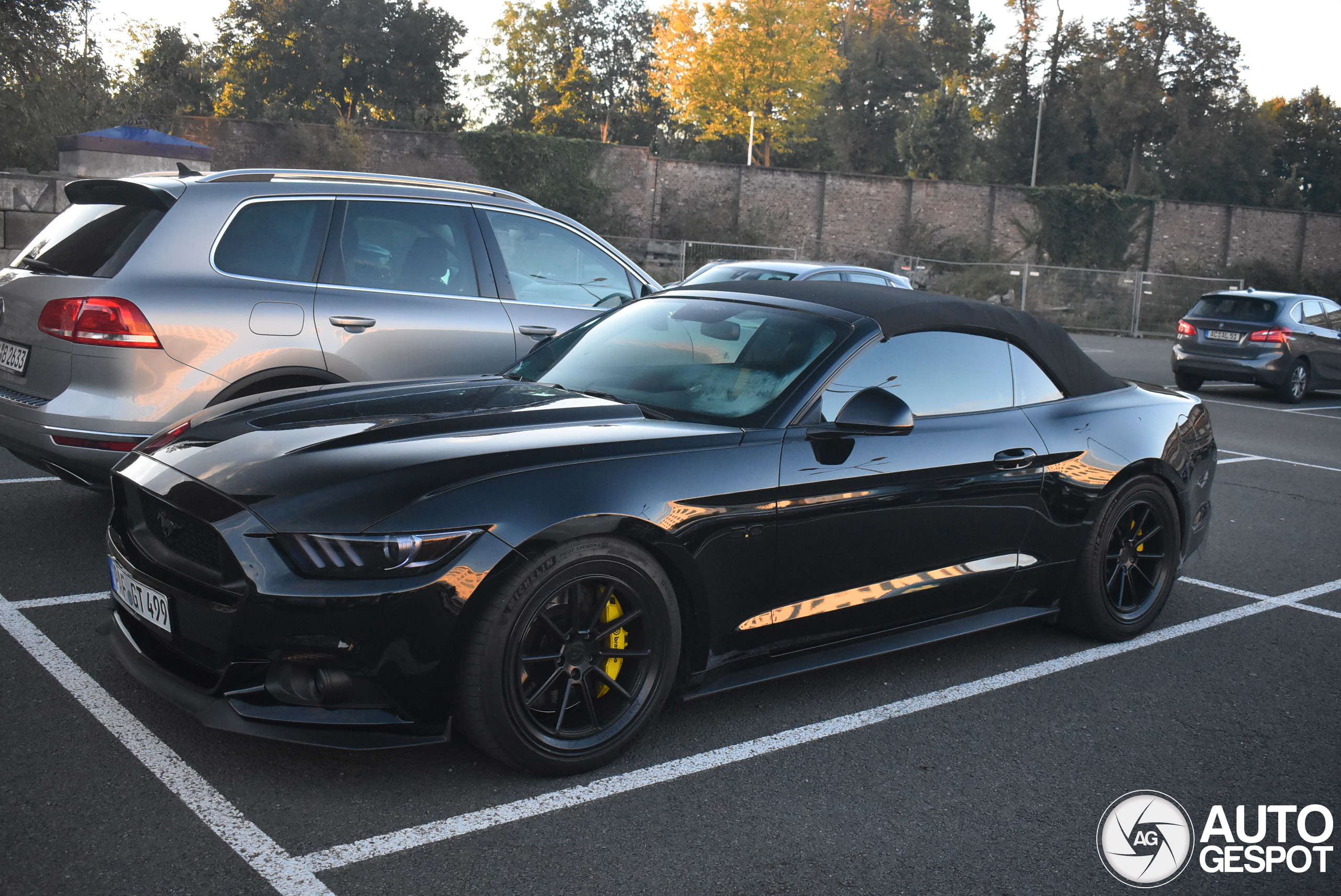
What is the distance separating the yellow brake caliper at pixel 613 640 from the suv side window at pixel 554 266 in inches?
128

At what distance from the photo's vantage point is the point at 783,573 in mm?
3729

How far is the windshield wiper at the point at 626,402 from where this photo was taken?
12.6 ft

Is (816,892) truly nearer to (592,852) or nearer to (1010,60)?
(592,852)

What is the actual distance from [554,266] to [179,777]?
398cm

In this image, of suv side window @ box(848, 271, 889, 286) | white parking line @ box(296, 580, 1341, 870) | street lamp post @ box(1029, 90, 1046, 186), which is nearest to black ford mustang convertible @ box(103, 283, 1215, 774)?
white parking line @ box(296, 580, 1341, 870)

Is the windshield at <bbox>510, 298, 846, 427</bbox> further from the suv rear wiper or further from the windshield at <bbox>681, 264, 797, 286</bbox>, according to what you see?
the windshield at <bbox>681, 264, 797, 286</bbox>

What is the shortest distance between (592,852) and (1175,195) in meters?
68.9

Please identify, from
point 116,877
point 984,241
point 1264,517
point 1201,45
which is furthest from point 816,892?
point 1201,45

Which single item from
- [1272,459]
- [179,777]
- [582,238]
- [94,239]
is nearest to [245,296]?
[94,239]

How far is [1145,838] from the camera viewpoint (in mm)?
3244

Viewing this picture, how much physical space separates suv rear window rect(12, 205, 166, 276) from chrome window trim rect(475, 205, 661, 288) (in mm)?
1758

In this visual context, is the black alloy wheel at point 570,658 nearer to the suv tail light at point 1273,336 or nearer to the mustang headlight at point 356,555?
the mustang headlight at point 356,555

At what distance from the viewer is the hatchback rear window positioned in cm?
1653

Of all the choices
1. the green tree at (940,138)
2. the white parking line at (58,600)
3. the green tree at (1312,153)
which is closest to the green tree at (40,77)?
the white parking line at (58,600)
